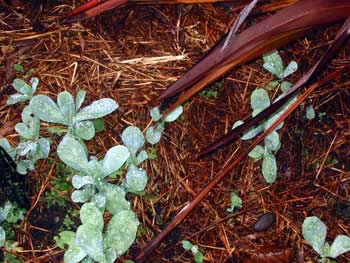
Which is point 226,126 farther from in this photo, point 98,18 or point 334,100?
point 98,18

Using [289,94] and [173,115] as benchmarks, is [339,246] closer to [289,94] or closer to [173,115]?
[289,94]

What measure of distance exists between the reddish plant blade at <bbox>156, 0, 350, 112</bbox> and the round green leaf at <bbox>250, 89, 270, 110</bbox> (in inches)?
10.8

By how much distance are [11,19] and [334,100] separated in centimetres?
133

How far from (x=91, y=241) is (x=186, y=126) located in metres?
→ 0.55

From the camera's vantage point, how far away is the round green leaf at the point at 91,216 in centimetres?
165

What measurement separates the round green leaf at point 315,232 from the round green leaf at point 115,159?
70 cm

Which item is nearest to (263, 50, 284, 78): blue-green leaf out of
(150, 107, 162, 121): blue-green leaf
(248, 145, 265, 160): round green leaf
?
(248, 145, 265, 160): round green leaf

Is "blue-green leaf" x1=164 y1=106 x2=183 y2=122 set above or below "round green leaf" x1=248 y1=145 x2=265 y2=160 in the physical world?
above

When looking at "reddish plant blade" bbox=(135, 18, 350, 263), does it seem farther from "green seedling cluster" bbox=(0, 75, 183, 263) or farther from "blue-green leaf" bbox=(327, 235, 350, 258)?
"blue-green leaf" bbox=(327, 235, 350, 258)

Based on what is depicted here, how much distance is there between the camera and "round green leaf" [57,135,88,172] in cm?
170

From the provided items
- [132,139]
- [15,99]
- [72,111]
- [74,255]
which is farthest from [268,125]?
[15,99]

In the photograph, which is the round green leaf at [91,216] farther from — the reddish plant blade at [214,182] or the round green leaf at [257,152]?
the round green leaf at [257,152]

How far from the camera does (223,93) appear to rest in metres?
1.85

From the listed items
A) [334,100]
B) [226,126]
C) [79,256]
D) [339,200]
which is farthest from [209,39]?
[79,256]
